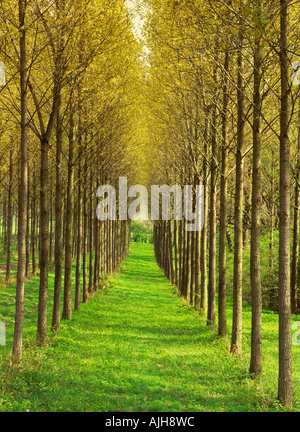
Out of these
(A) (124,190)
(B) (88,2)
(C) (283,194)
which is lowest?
(C) (283,194)

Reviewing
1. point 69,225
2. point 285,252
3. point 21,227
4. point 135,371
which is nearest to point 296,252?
point 69,225

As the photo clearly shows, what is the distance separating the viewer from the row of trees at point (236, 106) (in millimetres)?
7750

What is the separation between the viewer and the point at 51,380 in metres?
8.63

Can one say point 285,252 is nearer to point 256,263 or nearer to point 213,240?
point 256,263

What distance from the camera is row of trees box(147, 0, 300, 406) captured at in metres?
7.75

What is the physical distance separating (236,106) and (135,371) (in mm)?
7674

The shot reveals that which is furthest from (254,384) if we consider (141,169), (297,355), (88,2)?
(141,169)

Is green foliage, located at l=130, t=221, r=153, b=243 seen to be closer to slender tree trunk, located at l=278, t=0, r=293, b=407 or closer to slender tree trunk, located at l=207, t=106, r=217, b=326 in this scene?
slender tree trunk, located at l=207, t=106, r=217, b=326

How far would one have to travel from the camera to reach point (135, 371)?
10188mm

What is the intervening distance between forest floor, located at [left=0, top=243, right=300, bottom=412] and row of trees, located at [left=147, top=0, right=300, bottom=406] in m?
0.76

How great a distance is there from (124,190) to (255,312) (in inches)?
1104

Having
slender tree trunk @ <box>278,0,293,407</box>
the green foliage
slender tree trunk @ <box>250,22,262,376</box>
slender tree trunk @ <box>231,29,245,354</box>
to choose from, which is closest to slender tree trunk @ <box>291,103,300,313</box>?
slender tree trunk @ <box>231,29,245,354</box>

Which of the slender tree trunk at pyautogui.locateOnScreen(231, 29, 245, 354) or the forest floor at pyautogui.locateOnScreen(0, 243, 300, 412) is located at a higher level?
the slender tree trunk at pyautogui.locateOnScreen(231, 29, 245, 354)
